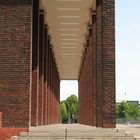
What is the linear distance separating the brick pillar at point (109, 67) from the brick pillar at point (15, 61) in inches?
135

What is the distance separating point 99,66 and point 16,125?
7.06m

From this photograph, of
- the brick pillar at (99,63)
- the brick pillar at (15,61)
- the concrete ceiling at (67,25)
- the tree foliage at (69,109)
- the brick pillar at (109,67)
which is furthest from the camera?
the tree foliage at (69,109)

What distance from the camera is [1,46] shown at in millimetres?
17422

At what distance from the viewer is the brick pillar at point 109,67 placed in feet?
61.1

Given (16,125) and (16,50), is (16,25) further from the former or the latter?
(16,125)

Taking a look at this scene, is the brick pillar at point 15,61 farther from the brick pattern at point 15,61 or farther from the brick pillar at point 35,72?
the brick pillar at point 35,72

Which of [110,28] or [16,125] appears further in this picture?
[110,28]

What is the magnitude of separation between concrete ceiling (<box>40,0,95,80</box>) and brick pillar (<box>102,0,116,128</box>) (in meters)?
7.89

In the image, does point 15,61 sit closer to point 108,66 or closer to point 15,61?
point 15,61

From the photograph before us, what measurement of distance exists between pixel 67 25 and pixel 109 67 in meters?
16.3

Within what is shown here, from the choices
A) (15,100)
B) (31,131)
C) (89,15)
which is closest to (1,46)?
(15,100)

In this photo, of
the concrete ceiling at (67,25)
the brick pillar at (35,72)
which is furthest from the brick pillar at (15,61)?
the concrete ceiling at (67,25)

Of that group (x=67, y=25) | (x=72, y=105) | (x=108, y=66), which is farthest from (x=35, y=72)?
(x=72, y=105)

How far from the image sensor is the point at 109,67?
1864 centimetres
